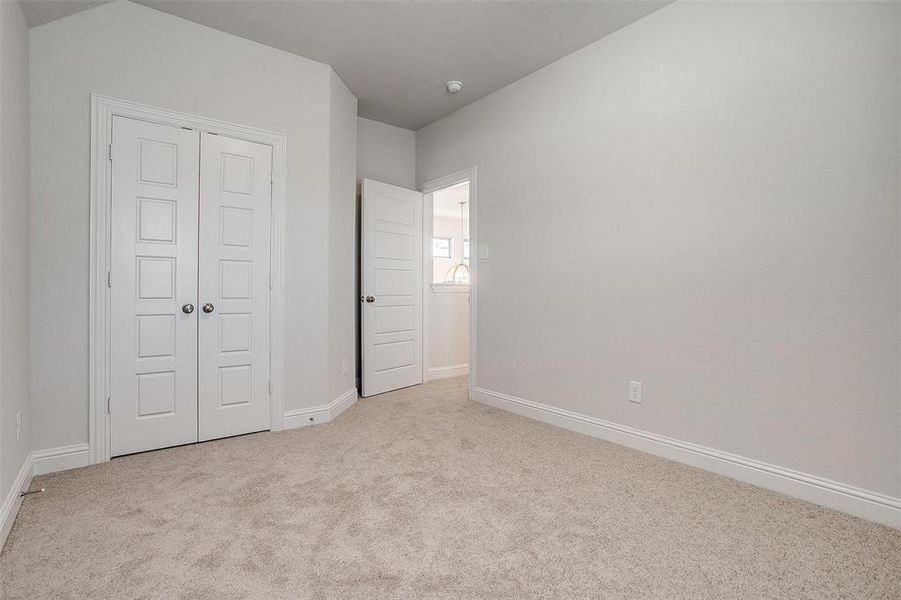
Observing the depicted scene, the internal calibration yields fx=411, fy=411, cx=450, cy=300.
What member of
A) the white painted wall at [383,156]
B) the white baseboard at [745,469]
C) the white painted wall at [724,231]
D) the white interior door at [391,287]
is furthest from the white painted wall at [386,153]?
the white baseboard at [745,469]

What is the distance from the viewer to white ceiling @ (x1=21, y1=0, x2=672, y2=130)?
2.49 m

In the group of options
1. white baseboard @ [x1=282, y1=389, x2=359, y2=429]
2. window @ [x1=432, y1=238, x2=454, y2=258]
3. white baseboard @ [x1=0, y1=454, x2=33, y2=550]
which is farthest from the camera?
window @ [x1=432, y1=238, x2=454, y2=258]

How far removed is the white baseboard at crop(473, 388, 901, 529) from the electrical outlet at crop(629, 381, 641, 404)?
19 cm

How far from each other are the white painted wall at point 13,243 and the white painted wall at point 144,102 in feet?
0.37

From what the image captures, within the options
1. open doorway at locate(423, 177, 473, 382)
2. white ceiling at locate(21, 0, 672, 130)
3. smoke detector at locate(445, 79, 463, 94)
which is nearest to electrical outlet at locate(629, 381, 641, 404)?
open doorway at locate(423, 177, 473, 382)

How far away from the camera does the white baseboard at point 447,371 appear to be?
15.1 ft

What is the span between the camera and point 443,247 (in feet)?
27.7

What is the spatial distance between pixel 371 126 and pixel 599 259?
272 cm

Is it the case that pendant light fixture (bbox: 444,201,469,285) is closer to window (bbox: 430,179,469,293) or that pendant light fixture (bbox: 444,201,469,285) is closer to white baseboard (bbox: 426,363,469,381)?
window (bbox: 430,179,469,293)

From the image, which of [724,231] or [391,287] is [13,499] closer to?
[391,287]

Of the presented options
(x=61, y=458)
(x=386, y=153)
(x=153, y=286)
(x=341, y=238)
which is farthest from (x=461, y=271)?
(x=61, y=458)

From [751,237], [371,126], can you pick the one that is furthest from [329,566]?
[371,126]

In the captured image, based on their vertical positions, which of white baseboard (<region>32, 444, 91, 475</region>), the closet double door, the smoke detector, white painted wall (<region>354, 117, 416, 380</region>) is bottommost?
white baseboard (<region>32, 444, 91, 475</region>)

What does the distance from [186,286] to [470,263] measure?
2.24m
